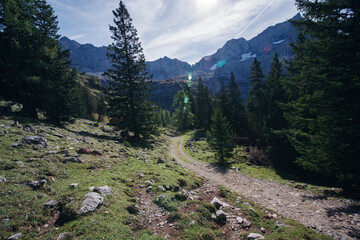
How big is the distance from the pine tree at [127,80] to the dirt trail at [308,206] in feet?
52.1

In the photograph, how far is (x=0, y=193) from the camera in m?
5.91

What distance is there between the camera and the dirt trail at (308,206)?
306 inches

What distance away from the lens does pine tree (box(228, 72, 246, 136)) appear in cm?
4578

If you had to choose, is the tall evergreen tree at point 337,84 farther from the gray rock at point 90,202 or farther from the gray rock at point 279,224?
the gray rock at point 90,202

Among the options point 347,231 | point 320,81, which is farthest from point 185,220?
point 320,81

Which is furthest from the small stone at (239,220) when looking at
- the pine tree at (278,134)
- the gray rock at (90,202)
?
the pine tree at (278,134)

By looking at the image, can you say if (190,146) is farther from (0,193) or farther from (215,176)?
(0,193)

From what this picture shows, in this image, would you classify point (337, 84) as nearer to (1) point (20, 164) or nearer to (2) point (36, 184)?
(2) point (36, 184)

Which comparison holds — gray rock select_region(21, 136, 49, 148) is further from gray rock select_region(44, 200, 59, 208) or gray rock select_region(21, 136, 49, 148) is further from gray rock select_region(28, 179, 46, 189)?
gray rock select_region(44, 200, 59, 208)

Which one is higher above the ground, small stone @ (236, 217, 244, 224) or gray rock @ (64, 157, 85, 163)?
gray rock @ (64, 157, 85, 163)

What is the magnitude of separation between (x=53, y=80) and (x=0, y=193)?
20.0 metres

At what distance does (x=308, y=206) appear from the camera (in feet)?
34.0

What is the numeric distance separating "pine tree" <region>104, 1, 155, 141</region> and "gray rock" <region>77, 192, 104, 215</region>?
1754 cm

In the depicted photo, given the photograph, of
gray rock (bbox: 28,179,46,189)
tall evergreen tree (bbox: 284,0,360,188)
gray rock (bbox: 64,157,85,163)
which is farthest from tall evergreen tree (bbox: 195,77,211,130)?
gray rock (bbox: 28,179,46,189)
